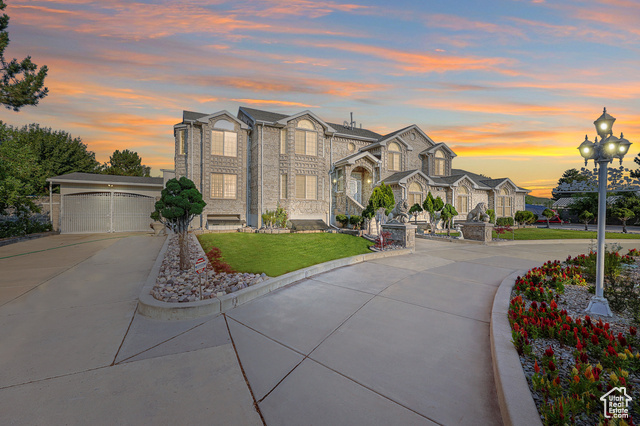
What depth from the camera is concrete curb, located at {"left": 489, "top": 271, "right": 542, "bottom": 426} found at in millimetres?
2344

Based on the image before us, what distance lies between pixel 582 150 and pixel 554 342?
4.31 meters

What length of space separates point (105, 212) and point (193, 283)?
19.0 m

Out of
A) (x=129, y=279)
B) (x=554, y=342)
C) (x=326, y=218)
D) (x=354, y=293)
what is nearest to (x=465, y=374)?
(x=554, y=342)

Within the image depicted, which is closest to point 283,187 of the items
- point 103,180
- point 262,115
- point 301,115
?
point 301,115

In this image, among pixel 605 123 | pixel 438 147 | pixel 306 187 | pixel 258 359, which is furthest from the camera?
pixel 438 147

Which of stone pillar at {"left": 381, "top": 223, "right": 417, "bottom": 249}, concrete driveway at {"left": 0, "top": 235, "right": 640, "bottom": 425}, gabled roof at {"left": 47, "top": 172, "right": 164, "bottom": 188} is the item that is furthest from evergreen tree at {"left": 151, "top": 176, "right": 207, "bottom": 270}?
gabled roof at {"left": 47, "top": 172, "right": 164, "bottom": 188}

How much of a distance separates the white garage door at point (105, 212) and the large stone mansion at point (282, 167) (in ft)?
17.3

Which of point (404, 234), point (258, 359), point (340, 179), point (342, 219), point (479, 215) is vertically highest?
point (340, 179)

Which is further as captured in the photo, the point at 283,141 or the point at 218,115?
the point at 283,141

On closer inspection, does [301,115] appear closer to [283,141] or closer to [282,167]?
[283,141]

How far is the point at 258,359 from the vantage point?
3461mm

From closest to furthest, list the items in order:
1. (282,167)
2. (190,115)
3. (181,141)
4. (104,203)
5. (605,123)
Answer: (605,123), (181,141), (104,203), (190,115), (282,167)

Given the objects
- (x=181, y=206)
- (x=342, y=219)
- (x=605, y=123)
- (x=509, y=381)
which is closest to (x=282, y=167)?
(x=342, y=219)

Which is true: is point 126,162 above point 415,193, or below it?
above
